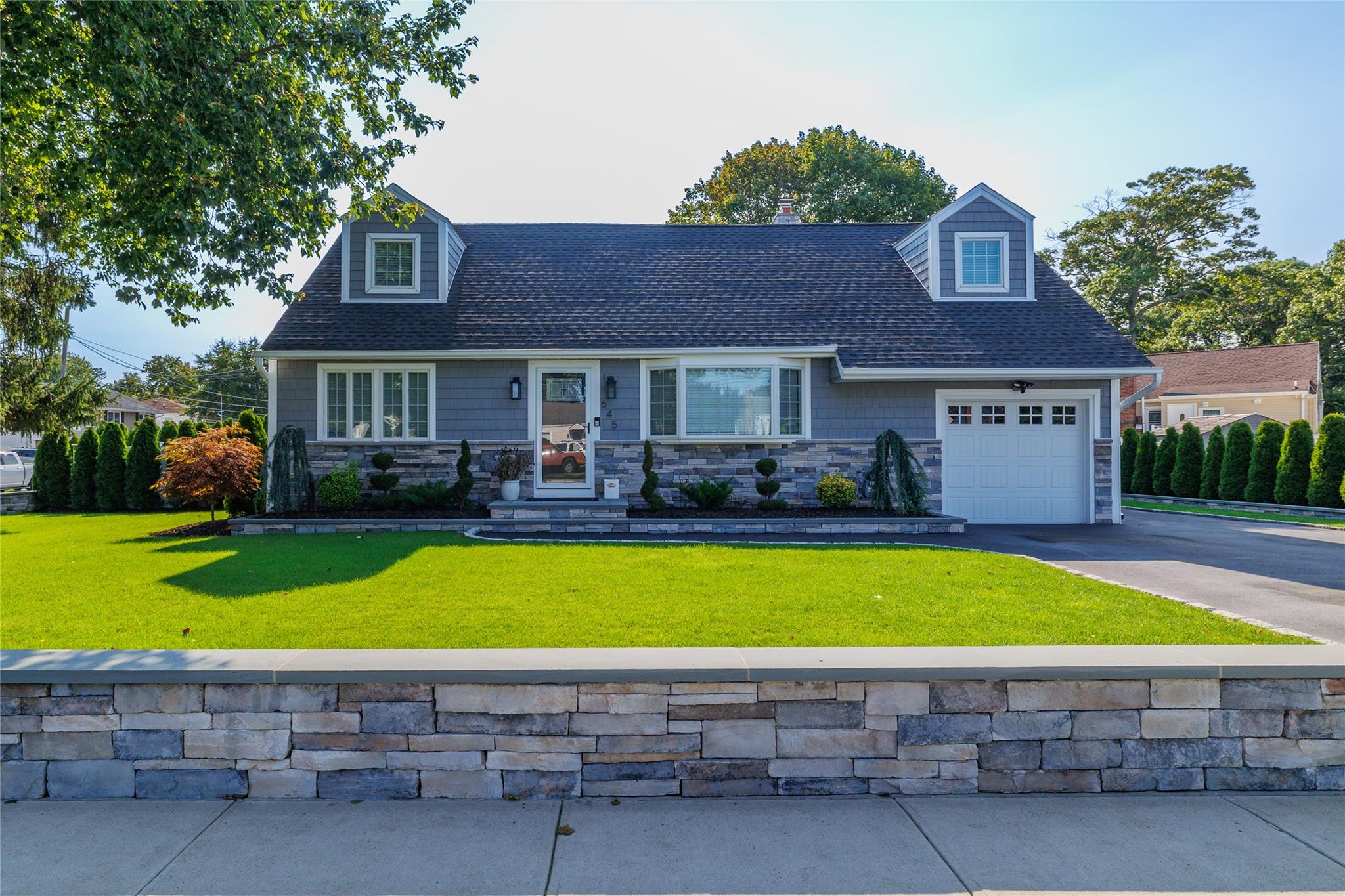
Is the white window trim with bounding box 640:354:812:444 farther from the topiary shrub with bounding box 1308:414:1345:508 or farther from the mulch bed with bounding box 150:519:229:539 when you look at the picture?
the topiary shrub with bounding box 1308:414:1345:508

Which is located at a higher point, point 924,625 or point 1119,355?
point 1119,355

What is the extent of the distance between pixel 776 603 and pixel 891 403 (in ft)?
24.1

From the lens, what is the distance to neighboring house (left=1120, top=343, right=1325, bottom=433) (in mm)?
29812

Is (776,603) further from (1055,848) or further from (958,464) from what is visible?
(958,464)

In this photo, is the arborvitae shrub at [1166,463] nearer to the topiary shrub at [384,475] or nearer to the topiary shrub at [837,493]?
the topiary shrub at [837,493]

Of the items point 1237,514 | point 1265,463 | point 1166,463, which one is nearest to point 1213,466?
point 1265,463

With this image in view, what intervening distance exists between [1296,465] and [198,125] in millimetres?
19208

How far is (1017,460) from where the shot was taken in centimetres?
1219

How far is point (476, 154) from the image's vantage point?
9.98 m

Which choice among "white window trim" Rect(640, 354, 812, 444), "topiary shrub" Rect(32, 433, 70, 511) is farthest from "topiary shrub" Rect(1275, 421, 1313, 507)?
"topiary shrub" Rect(32, 433, 70, 511)

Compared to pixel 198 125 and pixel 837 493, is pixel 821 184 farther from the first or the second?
pixel 198 125

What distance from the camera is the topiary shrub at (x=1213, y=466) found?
17109mm

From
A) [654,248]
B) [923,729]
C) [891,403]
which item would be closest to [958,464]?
[891,403]

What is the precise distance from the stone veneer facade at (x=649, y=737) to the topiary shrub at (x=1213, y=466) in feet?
54.5
